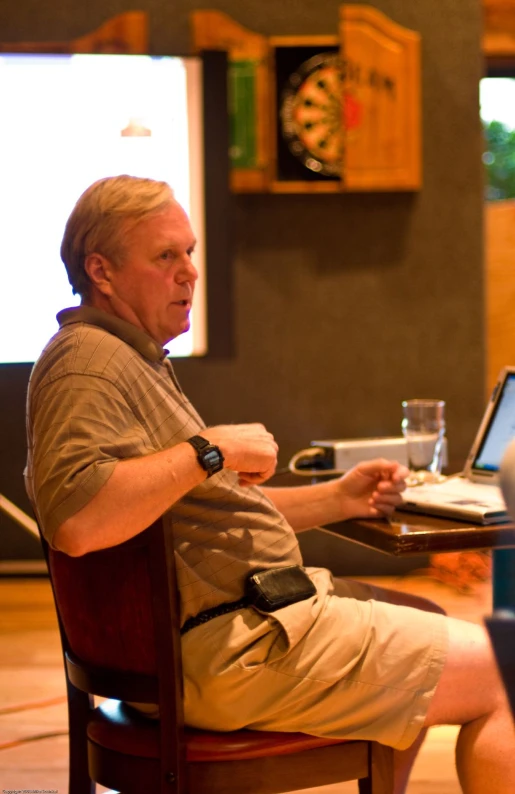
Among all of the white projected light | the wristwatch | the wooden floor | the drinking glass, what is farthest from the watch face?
the white projected light

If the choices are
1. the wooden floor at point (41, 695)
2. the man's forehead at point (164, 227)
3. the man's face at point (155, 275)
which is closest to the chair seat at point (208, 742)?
the man's face at point (155, 275)

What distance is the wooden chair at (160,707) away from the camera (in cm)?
137

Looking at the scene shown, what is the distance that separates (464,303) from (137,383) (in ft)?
10.1

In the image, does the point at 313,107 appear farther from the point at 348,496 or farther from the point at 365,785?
the point at 365,785

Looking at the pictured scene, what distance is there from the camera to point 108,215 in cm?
159

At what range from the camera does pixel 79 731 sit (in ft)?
5.34

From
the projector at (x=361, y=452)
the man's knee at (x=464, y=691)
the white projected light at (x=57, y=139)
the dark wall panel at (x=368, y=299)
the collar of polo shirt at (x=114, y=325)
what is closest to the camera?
the man's knee at (x=464, y=691)

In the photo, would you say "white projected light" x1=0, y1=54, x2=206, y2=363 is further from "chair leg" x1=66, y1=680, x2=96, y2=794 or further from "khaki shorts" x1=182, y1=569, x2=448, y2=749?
"khaki shorts" x1=182, y1=569, x2=448, y2=749

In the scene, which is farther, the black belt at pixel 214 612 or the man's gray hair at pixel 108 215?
the man's gray hair at pixel 108 215

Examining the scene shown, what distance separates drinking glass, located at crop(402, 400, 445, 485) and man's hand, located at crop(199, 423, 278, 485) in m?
0.69

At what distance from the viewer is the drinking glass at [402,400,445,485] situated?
215 centimetres

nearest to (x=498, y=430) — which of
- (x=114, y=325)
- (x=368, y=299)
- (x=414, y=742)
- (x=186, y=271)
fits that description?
(x=414, y=742)

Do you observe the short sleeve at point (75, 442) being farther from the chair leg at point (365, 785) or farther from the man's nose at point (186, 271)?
the chair leg at point (365, 785)

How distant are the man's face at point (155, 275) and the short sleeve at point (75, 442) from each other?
0.22 metres
